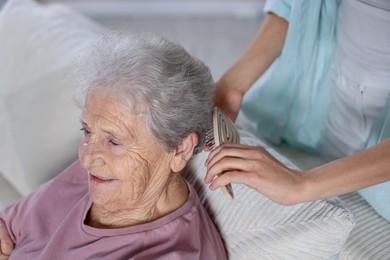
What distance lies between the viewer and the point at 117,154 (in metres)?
1.19

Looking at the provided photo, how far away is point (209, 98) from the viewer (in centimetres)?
124

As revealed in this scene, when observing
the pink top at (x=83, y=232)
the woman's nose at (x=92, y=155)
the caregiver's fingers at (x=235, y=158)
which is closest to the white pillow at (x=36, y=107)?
the pink top at (x=83, y=232)

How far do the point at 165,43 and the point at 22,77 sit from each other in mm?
705

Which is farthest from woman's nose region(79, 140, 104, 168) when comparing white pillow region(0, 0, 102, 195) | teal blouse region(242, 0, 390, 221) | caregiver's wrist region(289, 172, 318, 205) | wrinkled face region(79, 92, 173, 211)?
teal blouse region(242, 0, 390, 221)

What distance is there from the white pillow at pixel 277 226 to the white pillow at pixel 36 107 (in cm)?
56

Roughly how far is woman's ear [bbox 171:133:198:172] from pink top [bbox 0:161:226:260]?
0.11m

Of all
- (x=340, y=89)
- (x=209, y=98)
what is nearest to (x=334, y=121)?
(x=340, y=89)

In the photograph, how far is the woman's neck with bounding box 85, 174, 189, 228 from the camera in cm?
129

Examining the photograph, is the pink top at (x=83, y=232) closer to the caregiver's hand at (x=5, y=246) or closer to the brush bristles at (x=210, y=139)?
the caregiver's hand at (x=5, y=246)

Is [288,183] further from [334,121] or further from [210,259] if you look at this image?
[334,121]

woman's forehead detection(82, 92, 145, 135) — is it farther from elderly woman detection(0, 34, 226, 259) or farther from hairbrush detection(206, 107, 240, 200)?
hairbrush detection(206, 107, 240, 200)

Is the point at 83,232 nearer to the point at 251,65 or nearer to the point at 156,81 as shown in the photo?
the point at 156,81

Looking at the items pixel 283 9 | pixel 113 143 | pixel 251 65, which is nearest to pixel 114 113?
pixel 113 143

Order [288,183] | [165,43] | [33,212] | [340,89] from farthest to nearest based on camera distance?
1. [340,89]
2. [33,212]
3. [165,43]
4. [288,183]
